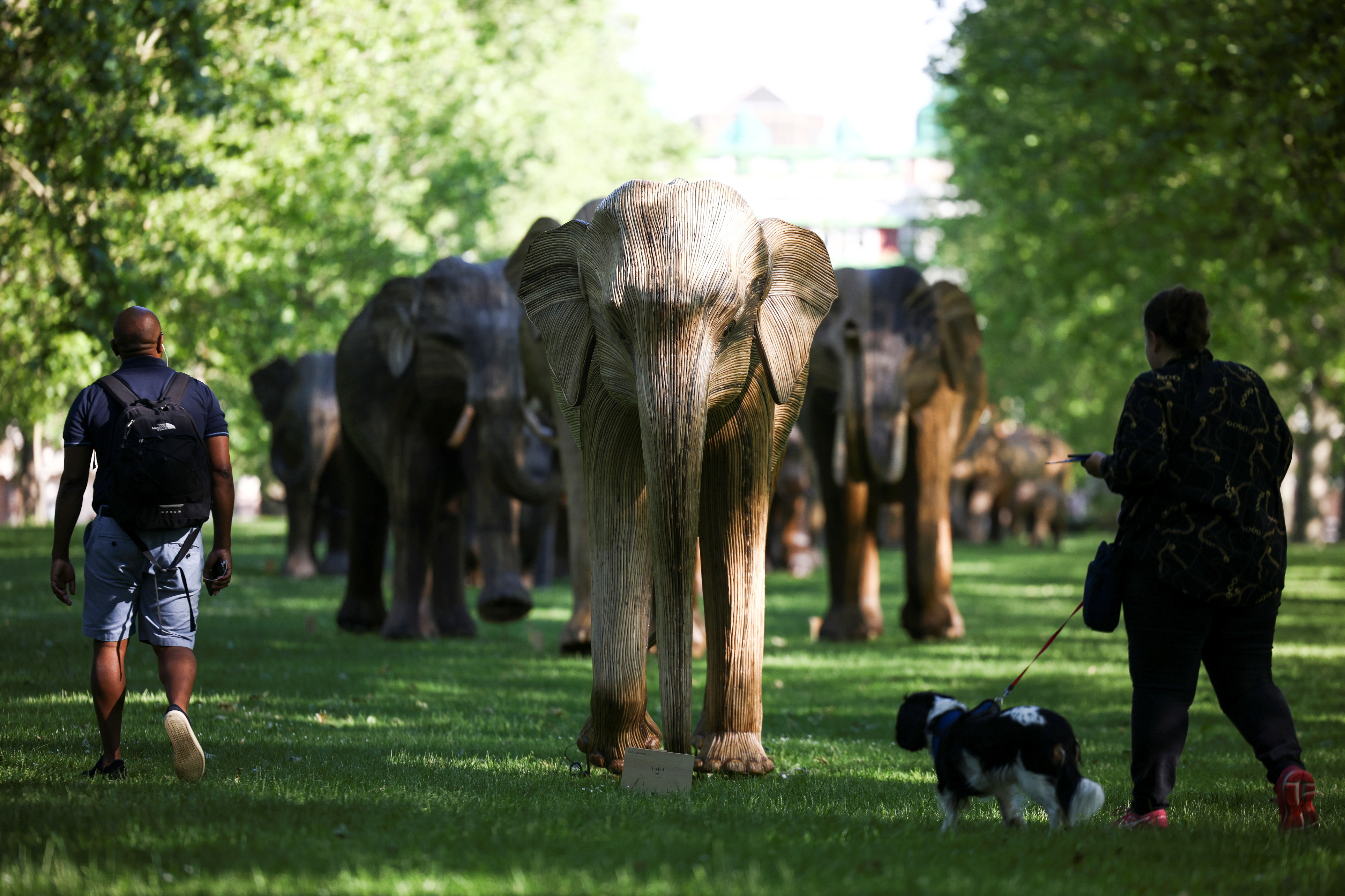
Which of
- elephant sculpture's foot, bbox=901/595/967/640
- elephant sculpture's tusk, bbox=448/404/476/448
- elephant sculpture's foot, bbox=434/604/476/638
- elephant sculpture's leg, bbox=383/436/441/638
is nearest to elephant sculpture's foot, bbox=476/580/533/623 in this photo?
elephant sculpture's leg, bbox=383/436/441/638

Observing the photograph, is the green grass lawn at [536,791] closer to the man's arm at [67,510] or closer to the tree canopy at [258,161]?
the man's arm at [67,510]

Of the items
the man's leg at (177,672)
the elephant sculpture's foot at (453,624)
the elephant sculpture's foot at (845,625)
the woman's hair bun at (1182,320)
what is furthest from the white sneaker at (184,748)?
the elephant sculpture's foot at (845,625)

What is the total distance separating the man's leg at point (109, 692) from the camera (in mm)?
5707

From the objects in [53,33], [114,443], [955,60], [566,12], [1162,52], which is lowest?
[114,443]

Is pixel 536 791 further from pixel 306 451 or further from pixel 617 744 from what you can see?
pixel 306 451

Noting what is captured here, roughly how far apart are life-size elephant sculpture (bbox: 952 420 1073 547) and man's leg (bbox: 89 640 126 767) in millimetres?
33056

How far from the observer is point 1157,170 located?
16.8 metres

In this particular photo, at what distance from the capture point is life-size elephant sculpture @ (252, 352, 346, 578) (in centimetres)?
1781

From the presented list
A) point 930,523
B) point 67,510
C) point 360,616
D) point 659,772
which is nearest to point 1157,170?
point 930,523

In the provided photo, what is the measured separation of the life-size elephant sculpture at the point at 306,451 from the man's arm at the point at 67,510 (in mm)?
10600

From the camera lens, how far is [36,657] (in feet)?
32.3

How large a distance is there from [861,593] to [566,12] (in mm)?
29681

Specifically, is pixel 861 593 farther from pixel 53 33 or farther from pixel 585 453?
pixel 53 33

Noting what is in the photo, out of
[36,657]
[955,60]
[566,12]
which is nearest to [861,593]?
[36,657]
